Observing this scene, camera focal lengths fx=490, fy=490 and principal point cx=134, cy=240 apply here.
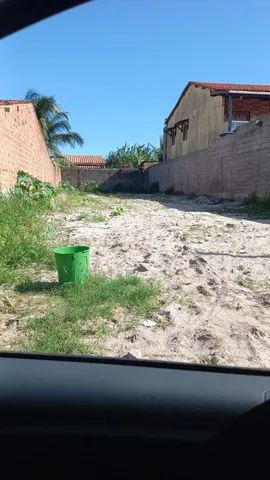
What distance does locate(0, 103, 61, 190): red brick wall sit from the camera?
370 inches

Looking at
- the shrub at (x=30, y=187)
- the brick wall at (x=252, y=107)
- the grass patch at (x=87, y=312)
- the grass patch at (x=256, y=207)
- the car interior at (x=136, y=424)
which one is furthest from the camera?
the brick wall at (x=252, y=107)

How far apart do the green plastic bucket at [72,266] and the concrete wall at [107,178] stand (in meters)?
28.7

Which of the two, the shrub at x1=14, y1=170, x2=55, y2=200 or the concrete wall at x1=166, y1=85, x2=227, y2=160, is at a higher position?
the concrete wall at x1=166, y1=85, x2=227, y2=160

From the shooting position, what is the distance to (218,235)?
8.26m

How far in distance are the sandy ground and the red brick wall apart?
1722 millimetres

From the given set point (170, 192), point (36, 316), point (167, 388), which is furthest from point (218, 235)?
point (170, 192)

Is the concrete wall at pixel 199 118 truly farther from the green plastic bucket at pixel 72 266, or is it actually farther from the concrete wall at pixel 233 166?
the green plastic bucket at pixel 72 266

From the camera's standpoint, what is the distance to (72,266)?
455 centimetres

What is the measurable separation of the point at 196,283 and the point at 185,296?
48 centimetres

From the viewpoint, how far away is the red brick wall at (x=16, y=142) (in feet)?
30.9

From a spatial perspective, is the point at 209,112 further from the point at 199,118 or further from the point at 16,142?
the point at 16,142

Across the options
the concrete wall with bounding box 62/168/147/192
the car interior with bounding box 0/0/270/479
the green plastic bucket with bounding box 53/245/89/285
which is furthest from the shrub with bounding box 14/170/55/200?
the concrete wall with bounding box 62/168/147/192

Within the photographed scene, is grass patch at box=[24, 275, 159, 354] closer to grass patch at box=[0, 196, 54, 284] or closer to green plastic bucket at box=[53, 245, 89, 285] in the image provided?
green plastic bucket at box=[53, 245, 89, 285]

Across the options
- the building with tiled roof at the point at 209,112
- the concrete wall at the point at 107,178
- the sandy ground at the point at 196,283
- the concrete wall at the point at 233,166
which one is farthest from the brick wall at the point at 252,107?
the concrete wall at the point at 107,178
